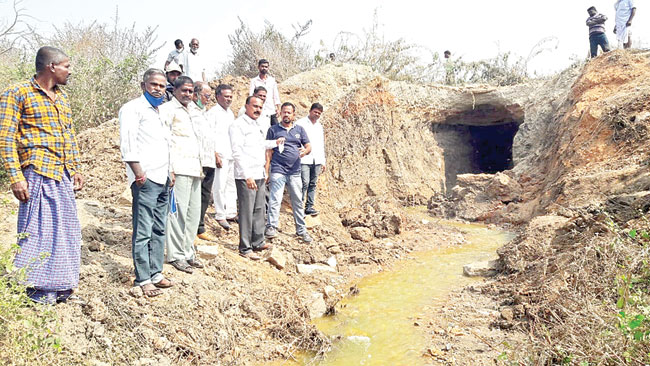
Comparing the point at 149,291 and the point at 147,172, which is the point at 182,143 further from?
the point at 149,291

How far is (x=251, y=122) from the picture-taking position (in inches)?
199

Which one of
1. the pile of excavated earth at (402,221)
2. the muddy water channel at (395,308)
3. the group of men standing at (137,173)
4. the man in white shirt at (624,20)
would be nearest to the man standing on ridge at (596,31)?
the man in white shirt at (624,20)

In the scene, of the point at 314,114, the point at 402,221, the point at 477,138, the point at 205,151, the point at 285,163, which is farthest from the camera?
the point at 477,138

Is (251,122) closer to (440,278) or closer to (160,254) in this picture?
(160,254)

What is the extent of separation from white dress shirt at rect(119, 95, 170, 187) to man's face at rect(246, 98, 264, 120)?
1523mm

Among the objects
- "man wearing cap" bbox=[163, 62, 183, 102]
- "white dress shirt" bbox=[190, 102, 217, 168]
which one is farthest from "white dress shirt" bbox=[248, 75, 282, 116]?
"white dress shirt" bbox=[190, 102, 217, 168]

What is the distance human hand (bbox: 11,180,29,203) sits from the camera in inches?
107

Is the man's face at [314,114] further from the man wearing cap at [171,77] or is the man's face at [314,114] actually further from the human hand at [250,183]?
the human hand at [250,183]

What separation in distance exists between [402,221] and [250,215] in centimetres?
363

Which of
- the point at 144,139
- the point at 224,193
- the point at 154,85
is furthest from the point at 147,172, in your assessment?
the point at 224,193

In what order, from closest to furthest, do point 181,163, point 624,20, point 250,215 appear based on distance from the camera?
point 181,163
point 250,215
point 624,20

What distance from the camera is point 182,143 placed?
396cm

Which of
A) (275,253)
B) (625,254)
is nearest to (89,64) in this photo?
(275,253)

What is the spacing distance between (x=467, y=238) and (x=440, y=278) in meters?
2.54
